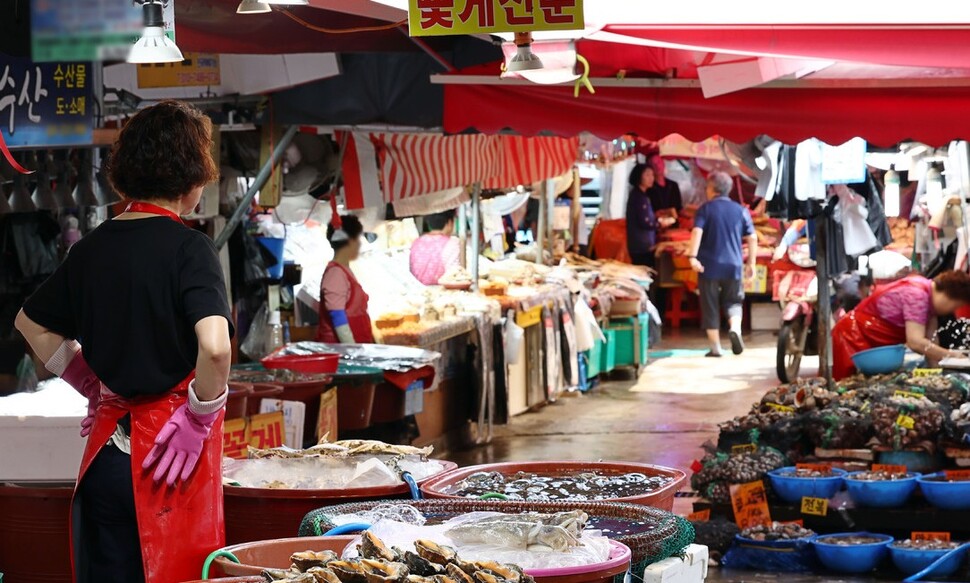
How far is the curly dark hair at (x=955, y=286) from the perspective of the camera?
383 inches

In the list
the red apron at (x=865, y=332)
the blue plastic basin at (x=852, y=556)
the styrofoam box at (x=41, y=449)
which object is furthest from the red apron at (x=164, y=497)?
the red apron at (x=865, y=332)

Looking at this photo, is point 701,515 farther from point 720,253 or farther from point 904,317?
point 720,253

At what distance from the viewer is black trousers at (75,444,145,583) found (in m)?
3.74

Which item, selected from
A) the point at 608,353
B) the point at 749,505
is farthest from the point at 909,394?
the point at 608,353

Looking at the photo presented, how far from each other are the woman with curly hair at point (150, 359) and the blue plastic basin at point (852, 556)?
178 inches

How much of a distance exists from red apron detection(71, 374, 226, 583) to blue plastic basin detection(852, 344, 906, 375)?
6831 millimetres

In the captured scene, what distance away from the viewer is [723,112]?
754cm

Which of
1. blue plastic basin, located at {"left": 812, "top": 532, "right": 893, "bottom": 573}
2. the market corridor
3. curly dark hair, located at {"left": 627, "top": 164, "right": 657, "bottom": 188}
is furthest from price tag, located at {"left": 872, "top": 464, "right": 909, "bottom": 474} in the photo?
curly dark hair, located at {"left": 627, "top": 164, "right": 657, "bottom": 188}

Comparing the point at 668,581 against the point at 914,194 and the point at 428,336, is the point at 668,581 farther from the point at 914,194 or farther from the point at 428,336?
the point at 914,194

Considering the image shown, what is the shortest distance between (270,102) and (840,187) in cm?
517

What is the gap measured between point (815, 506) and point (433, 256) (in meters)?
6.54

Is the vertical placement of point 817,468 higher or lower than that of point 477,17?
lower

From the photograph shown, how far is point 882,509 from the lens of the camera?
7.81 metres

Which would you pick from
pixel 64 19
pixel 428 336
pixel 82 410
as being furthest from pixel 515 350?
pixel 64 19
